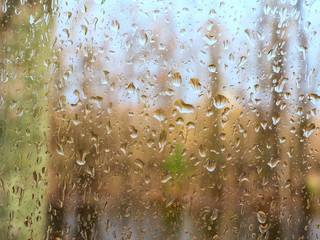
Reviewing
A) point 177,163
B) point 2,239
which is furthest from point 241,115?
point 2,239

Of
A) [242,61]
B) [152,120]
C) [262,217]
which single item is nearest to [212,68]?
[242,61]

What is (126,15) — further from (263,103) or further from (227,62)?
(263,103)

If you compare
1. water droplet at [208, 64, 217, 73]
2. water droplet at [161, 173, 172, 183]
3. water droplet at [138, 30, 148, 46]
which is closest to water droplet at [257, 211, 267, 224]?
water droplet at [161, 173, 172, 183]

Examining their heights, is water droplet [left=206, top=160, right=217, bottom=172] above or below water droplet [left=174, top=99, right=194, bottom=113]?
below

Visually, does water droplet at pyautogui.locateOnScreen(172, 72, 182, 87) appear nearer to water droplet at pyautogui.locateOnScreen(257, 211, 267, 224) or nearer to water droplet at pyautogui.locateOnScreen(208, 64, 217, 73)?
water droplet at pyautogui.locateOnScreen(208, 64, 217, 73)

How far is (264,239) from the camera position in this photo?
69cm

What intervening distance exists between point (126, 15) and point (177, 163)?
0.33m

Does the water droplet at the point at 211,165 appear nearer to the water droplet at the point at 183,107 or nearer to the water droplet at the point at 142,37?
the water droplet at the point at 183,107

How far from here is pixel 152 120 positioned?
0.67 m

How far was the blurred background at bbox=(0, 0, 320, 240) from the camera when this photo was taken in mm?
656

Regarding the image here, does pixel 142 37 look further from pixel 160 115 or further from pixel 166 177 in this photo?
pixel 166 177

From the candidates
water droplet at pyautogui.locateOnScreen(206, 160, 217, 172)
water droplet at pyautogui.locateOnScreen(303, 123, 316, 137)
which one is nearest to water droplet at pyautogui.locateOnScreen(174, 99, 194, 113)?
water droplet at pyautogui.locateOnScreen(206, 160, 217, 172)

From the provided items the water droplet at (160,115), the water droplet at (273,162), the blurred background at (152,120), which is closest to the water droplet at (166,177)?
the blurred background at (152,120)

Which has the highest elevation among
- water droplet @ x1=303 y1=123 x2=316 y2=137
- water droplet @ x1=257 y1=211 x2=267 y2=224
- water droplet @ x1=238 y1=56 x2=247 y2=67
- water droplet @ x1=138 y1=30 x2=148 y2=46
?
water droplet @ x1=138 y1=30 x2=148 y2=46
